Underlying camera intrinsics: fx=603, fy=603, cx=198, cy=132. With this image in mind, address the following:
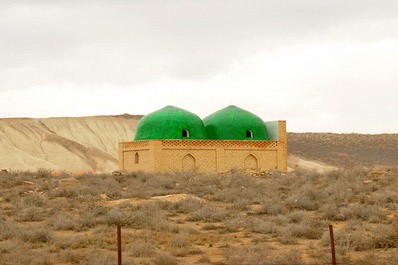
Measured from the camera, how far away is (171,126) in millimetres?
36562

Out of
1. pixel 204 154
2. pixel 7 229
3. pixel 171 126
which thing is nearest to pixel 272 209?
pixel 7 229

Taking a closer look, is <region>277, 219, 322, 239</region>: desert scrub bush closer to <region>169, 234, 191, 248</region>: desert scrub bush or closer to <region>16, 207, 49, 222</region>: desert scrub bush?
<region>169, 234, 191, 248</region>: desert scrub bush

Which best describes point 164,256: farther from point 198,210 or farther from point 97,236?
point 198,210

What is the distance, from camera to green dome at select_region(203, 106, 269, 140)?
3812 centimetres

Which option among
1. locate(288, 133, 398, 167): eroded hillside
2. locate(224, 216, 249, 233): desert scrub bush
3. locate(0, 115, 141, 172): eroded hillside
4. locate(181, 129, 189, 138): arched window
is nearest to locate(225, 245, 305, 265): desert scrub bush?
locate(224, 216, 249, 233): desert scrub bush

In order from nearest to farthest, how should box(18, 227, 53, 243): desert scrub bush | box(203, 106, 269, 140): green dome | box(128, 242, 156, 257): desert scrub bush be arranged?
box(128, 242, 156, 257): desert scrub bush, box(18, 227, 53, 243): desert scrub bush, box(203, 106, 269, 140): green dome

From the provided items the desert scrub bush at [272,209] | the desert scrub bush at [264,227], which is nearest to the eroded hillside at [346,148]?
the desert scrub bush at [272,209]

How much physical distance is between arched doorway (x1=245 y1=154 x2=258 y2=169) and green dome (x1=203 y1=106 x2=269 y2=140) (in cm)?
128

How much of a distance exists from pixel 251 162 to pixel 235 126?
8.16ft

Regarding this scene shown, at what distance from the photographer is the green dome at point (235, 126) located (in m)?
38.1

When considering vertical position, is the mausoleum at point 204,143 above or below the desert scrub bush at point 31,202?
above

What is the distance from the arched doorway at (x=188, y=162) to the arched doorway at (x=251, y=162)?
11.8ft

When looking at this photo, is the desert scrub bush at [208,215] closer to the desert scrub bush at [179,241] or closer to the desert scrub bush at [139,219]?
the desert scrub bush at [139,219]

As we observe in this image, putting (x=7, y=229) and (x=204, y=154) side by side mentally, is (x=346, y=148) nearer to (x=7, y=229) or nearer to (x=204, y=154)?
(x=204, y=154)
